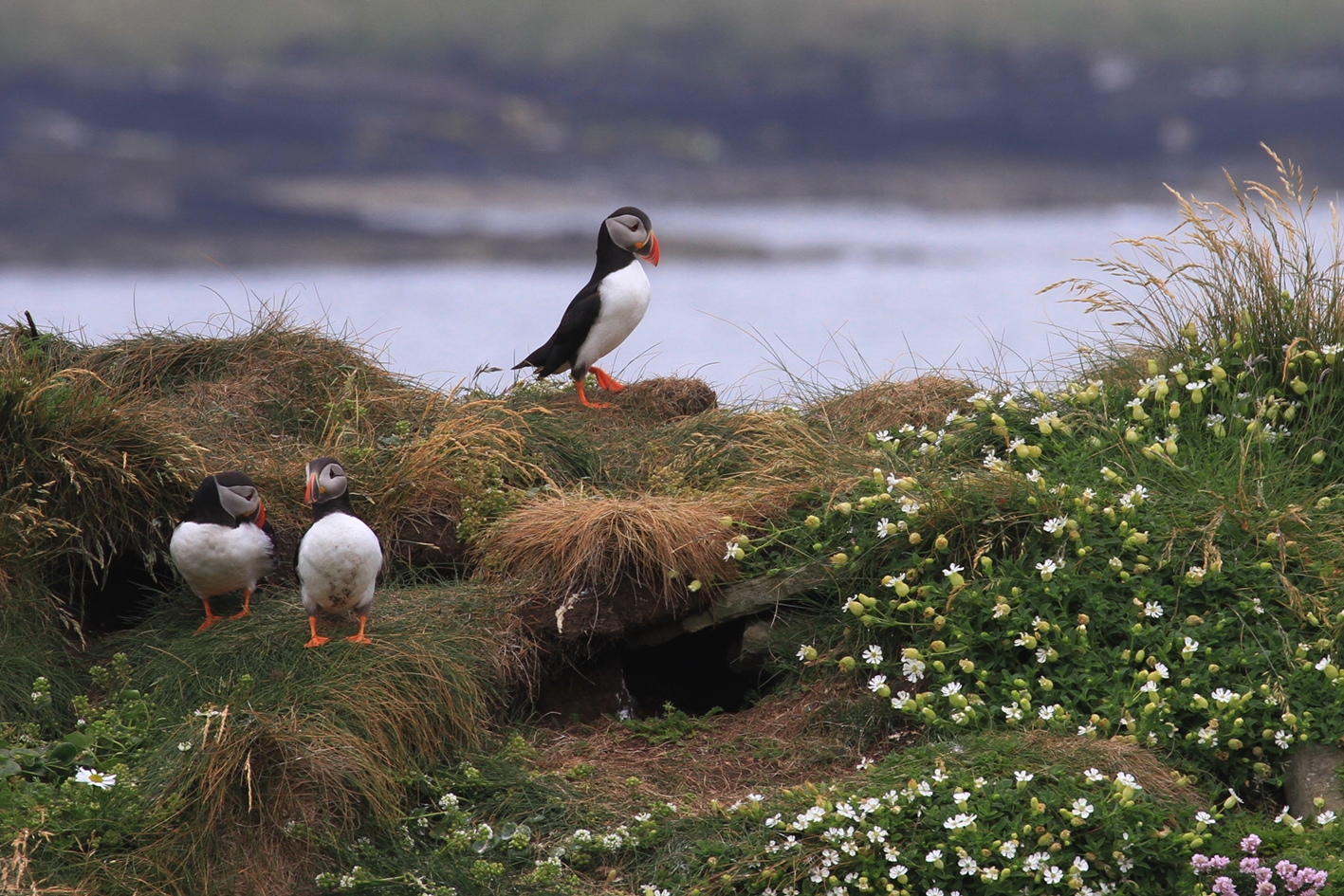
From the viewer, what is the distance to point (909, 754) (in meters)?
4.23

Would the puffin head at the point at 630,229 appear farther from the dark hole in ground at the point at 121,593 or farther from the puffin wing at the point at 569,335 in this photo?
the dark hole in ground at the point at 121,593

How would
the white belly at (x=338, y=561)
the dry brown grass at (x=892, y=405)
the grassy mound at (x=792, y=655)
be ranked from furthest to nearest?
the dry brown grass at (x=892, y=405)
the white belly at (x=338, y=561)
the grassy mound at (x=792, y=655)

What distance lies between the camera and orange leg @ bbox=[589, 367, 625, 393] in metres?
7.66

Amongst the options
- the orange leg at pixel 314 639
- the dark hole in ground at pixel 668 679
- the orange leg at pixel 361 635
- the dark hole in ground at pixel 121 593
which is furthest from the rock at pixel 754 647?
the dark hole in ground at pixel 121 593

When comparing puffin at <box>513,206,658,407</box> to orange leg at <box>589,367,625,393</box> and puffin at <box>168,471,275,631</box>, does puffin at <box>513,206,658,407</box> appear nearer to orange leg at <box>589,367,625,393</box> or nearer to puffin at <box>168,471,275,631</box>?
orange leg at <box>589,367,625,393</box>

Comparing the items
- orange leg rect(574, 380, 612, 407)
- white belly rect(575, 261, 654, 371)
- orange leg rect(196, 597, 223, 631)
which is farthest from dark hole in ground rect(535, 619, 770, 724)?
white belly rect(575, 261, 654, 371)

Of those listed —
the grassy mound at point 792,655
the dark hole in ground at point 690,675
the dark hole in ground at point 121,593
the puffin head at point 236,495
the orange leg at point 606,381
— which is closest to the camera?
the grassy mound at point 792,655

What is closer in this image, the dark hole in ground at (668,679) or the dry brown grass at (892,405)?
the dark hole in ground at (668,679)

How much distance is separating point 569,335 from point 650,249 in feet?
2.36

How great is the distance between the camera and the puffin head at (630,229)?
735 centimetres

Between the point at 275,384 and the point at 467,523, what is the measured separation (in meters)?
1.78

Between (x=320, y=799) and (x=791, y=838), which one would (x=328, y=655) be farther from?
(x=791, y=838)

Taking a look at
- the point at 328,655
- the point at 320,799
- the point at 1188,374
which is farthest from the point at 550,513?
the point at 1188,374

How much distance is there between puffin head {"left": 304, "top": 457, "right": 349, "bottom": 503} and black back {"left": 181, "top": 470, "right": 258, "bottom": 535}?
393 millimetres
